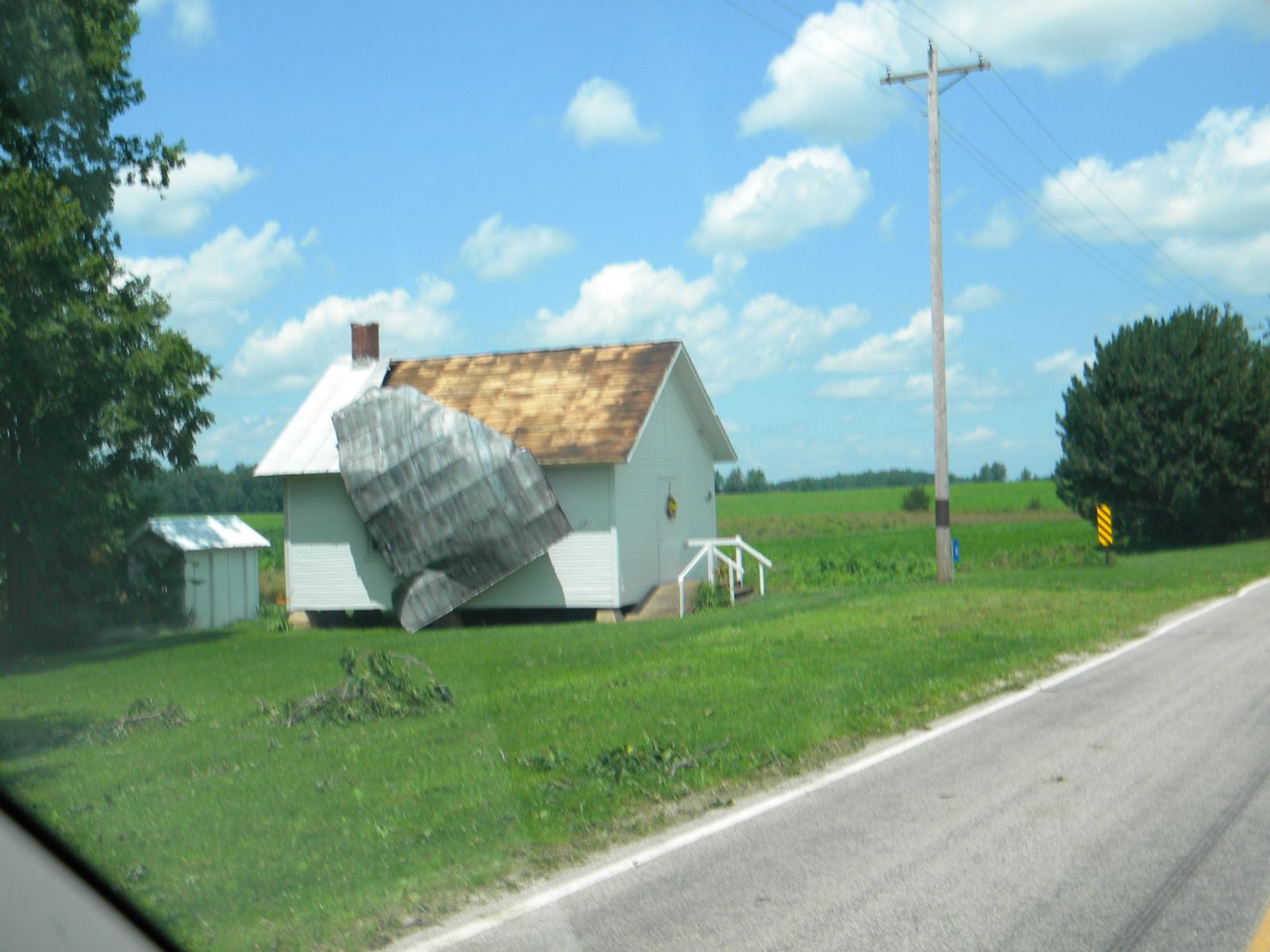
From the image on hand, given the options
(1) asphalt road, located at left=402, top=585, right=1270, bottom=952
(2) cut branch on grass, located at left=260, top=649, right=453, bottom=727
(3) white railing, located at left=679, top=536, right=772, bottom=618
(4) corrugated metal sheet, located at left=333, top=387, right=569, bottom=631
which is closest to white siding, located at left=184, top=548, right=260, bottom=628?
(4) corrugated metal sheet, located at left=333, top=387, right=569, bottom=631

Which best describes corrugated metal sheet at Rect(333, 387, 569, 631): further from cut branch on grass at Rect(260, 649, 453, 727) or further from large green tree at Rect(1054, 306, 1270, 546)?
large green tree at Rect(1054, 306, 1270, 546)

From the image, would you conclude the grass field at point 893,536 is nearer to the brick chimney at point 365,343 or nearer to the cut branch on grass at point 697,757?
the brick chimney at point 365,343

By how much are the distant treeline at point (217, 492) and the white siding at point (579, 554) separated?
79.4ft

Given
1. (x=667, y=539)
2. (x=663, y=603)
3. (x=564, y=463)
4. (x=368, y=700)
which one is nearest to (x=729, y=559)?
(x=667, y=539)

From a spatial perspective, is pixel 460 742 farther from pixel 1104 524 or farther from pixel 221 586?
pixel 1104 524

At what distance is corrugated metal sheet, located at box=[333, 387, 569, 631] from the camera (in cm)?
2384

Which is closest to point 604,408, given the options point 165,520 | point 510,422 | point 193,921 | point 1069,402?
point 510,422

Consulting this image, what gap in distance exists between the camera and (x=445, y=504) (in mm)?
23891

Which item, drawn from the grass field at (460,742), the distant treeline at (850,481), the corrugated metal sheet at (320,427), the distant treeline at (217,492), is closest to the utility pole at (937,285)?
the grass field at (460,742)

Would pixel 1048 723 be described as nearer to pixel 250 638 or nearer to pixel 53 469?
pixel 250 638

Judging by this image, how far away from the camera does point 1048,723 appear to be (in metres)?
10.7

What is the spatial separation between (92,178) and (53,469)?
567 cm

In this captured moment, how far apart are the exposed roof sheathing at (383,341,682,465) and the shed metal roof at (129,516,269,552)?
6.58 meters

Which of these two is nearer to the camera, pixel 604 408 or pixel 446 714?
pixel 446 714
